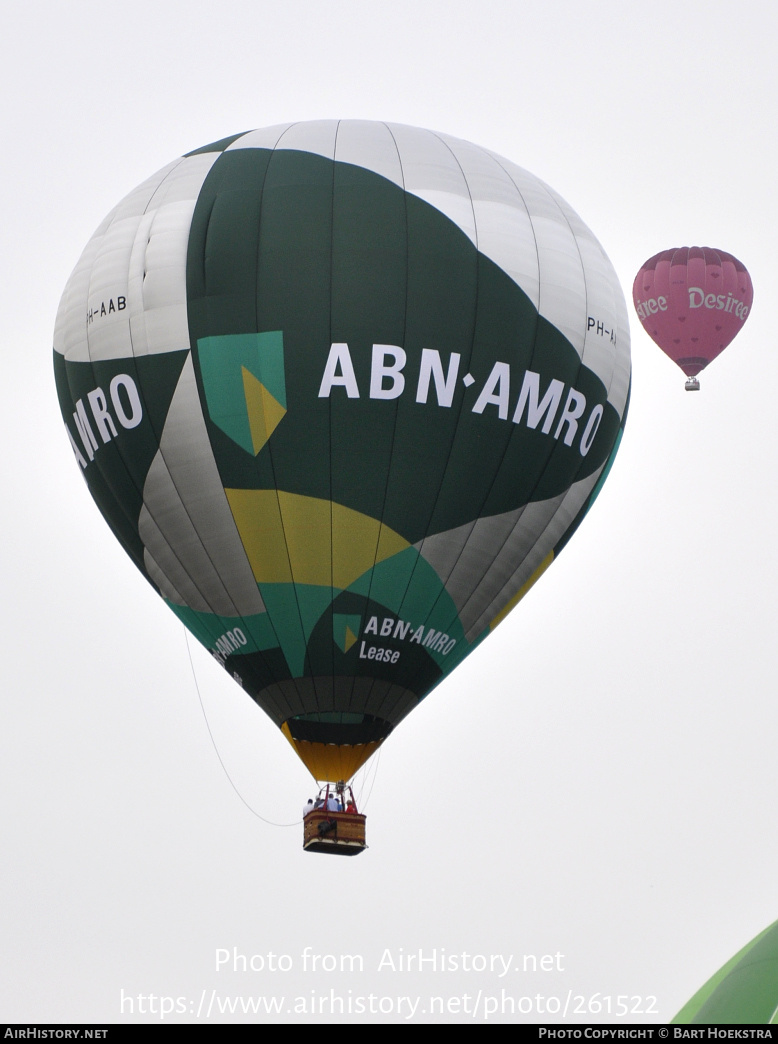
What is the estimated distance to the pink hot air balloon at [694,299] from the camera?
36938mm

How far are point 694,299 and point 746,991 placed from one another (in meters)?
17.4

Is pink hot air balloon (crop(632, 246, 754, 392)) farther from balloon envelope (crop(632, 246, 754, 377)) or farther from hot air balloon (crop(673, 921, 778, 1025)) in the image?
hot air balloon (crop(673, 921, 778, 1025))

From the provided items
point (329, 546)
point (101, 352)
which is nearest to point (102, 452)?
point (101, 352)

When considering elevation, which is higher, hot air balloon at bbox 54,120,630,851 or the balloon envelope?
the balloon envelope

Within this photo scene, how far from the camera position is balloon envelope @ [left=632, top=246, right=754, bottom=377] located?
121 ft

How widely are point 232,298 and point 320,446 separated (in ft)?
5.38

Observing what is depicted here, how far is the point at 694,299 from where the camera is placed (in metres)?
37.0

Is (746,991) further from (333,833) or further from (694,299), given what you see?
(694,299)

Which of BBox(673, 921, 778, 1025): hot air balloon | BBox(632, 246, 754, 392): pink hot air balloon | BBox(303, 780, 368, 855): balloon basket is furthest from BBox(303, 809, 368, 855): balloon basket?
BBox(632, 246, 754, 392): pink hot air balloon

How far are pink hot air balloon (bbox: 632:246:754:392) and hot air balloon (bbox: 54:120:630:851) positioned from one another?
12.1 metres

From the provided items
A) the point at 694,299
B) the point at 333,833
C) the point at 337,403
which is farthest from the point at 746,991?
the point at 694,299

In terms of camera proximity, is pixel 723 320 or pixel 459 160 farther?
pixel 723 320

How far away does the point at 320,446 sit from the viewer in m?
23.6

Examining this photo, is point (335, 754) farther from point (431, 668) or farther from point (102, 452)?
point (102, 452)
